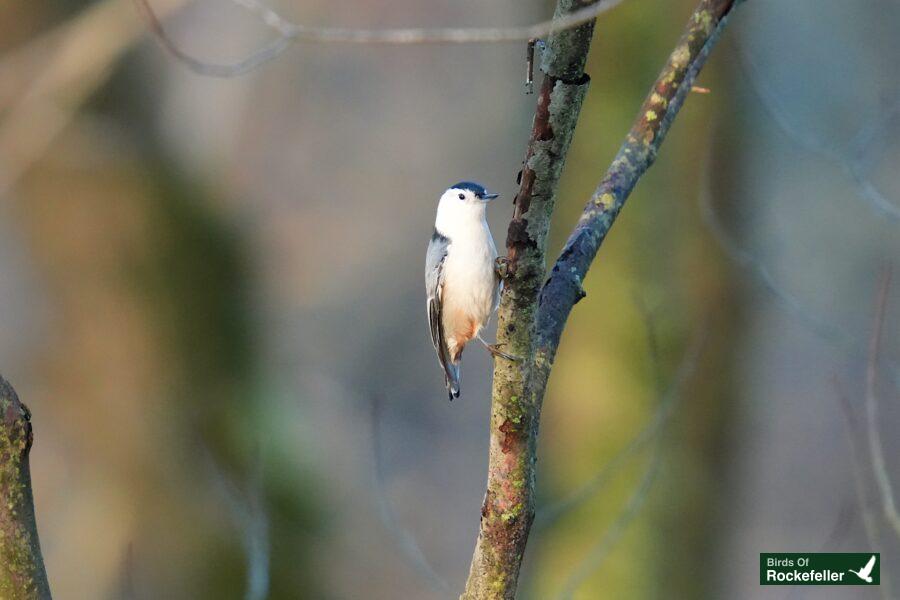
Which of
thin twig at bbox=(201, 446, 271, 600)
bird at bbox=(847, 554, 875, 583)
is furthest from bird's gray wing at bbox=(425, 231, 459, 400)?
bird at bbox=(847, 554, 875, 583)

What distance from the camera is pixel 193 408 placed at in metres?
4.65

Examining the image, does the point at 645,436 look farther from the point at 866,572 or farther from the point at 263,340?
the point at 263,340

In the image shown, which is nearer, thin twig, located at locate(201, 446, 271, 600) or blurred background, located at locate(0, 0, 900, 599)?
thin twig, located at locate(201, 446, 271, 600)

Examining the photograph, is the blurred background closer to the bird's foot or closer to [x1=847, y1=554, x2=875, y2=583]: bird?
[x1=847, y1=554, x2=875, y2=583]: bird

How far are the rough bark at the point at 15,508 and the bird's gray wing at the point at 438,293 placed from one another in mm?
1536

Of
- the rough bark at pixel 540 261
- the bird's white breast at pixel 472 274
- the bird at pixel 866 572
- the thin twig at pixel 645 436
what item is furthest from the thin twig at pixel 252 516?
the bird at pixel 866 572

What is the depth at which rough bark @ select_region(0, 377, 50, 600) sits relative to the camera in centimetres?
182

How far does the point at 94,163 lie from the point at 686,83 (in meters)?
3.12

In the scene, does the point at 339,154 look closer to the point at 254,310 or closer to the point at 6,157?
the point at 254,310

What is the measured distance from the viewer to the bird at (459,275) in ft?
9.68

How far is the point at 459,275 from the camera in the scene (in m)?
3.00

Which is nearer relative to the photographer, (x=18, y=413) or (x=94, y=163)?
(x=18, y=413)

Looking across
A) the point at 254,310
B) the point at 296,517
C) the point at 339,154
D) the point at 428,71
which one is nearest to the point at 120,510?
the point at 296,517

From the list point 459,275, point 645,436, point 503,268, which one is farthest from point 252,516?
point 503,268
